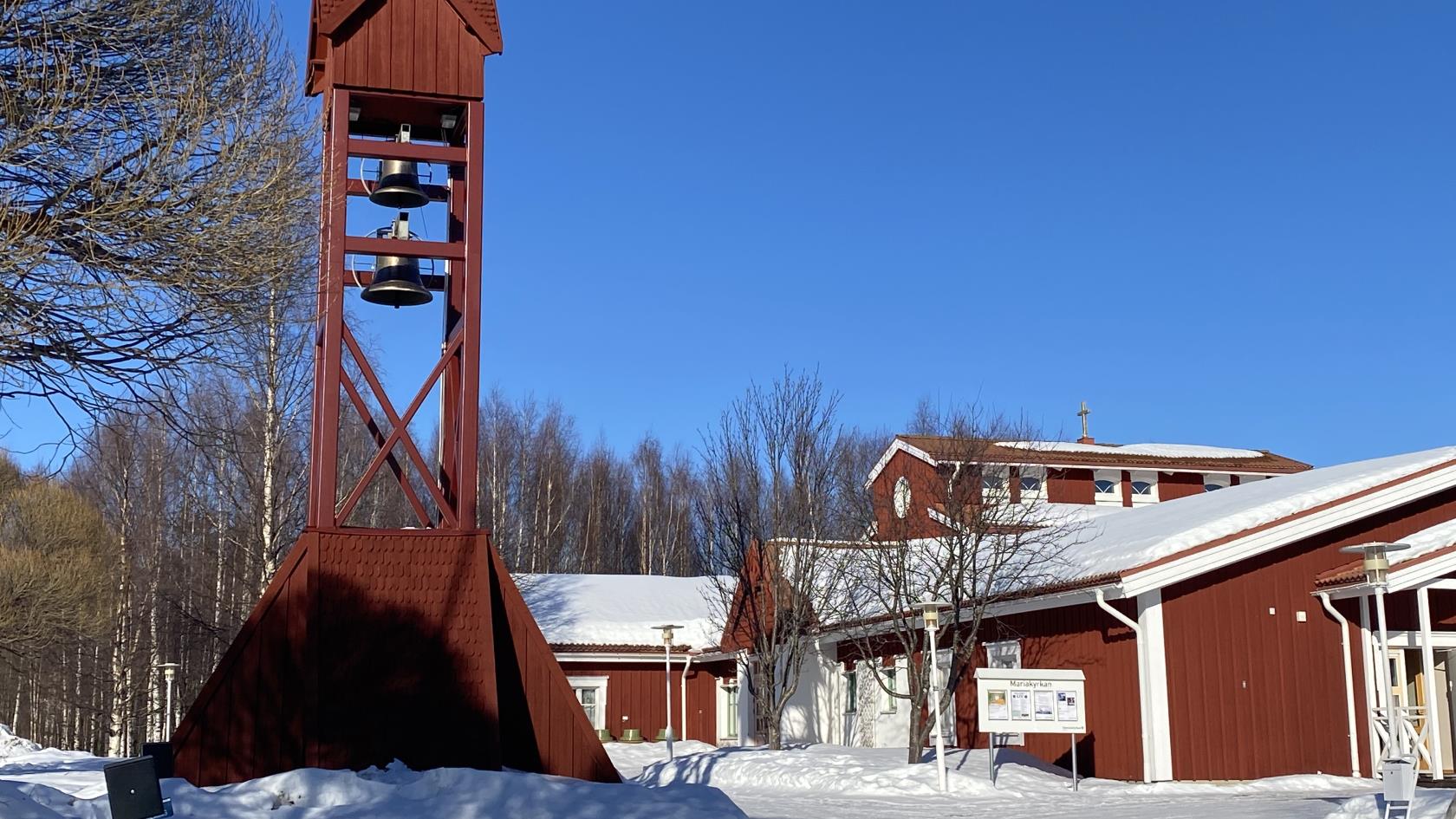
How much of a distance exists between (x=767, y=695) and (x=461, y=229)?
436 inches

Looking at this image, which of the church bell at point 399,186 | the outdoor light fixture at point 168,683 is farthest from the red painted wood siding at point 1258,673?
the outdoor light fixture at point 168,683

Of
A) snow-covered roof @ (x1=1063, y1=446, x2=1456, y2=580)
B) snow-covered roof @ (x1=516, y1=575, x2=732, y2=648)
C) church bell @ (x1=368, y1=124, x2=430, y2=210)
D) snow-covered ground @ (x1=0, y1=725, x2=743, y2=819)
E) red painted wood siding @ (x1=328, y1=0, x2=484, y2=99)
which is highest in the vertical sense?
red painted wood siding @ (x1=328, y1=0, x2=484, y2=99)

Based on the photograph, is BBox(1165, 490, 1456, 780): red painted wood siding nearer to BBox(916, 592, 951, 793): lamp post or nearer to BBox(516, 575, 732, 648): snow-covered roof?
BBox(916, 592, 951, 793): lamp post

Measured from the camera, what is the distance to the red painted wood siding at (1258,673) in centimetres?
1700

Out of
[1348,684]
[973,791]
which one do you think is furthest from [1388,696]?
[973,791]

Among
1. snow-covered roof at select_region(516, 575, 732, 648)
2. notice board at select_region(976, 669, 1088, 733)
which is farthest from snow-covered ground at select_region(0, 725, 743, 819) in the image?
snow-covered roof at select_region(516, 575, 732, 648)

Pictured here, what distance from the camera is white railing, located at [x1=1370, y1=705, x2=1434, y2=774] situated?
1379 centimetres

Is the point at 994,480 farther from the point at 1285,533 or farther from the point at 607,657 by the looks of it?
the point at 607,657

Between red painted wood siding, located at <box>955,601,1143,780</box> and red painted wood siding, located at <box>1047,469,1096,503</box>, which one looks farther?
red painted wood siding, located at <box>1047,469,1096,503</box>

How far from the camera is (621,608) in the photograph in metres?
33.3

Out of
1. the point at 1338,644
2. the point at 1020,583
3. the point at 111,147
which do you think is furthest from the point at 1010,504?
the point at 111,147

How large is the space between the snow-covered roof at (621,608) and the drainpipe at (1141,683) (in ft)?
43.0

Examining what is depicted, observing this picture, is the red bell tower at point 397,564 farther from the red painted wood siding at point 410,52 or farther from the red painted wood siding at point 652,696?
the red painted wood siding at point 652,696

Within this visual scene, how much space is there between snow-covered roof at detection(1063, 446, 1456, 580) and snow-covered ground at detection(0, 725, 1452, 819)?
9.05 feet
